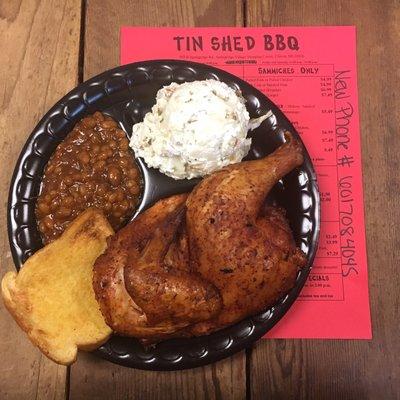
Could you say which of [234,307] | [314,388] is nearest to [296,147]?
[234,307]

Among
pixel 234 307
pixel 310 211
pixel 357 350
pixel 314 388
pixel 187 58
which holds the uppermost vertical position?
pixel 187 58

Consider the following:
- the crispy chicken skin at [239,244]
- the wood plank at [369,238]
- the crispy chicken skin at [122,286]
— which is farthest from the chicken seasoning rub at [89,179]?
the wood plank at [369,238]

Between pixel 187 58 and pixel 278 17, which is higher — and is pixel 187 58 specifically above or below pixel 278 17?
below

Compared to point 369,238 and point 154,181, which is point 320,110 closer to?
point 369,238

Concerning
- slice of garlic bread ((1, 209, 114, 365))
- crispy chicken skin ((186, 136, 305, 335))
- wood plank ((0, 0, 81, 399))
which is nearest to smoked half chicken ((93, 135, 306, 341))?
crispy chicken skin ((186, 136, 305, 335))

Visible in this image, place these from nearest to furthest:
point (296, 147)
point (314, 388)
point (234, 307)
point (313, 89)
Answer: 1. point (234, 307)
2. point (296, 147)
3. point (314, 388)
4. point (313, 89)

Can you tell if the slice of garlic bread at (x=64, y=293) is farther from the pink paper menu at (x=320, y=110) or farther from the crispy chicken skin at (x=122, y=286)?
the pink paper menu at (x=320, y=110)

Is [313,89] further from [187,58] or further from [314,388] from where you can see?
[314,388]
